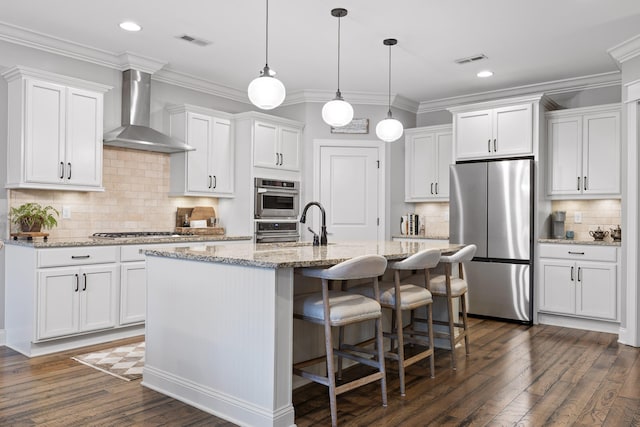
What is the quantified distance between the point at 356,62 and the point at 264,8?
151 cm

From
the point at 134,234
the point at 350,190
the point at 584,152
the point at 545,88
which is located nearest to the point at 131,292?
the point at 134,234

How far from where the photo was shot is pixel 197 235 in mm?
5199

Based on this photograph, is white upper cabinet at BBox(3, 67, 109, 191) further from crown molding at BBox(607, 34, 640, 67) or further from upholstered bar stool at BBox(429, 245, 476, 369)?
crown molding at BBox(607, 34, 640, 67)

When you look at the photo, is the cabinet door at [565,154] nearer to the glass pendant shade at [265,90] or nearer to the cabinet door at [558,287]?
the cabinet door at [558,287]

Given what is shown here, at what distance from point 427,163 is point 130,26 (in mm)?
3821

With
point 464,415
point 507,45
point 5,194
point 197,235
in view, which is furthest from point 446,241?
point 5,194

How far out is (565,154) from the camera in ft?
17.4

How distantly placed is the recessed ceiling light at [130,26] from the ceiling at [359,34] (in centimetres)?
6

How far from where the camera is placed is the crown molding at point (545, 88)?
534 centimetres

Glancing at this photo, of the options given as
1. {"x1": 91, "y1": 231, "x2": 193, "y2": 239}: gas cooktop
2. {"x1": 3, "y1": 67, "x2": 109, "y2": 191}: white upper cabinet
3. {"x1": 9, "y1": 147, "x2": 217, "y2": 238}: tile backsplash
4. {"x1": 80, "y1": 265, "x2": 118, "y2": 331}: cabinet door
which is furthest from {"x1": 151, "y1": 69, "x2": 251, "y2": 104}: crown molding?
{"x1": 80, "y1": 265, "x2": 118, "y2": 331}: cabinet door

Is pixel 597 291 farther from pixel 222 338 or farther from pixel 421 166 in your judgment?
pixel 222 338

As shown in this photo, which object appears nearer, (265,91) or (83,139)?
(265,91)

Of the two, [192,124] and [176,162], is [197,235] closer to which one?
[176,162]

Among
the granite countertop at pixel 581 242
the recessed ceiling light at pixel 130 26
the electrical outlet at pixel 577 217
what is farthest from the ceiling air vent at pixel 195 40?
the electrical outlet at pixel 577 217
